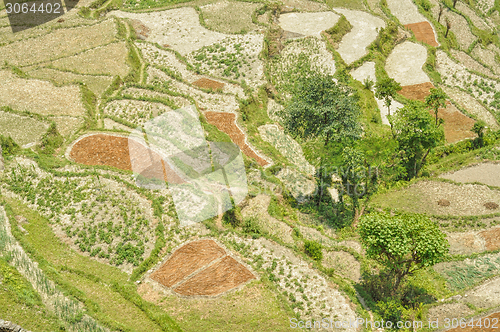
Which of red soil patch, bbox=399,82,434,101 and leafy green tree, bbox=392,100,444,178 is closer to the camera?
leafy green tree, bbox=392,100,444,178

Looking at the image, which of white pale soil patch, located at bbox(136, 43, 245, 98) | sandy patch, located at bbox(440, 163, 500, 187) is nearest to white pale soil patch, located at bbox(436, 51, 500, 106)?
sandy patch, located at bbox(440, 163, 500, 187)

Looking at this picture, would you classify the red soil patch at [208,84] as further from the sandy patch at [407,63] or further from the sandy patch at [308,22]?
the sandy patch at [407,63]

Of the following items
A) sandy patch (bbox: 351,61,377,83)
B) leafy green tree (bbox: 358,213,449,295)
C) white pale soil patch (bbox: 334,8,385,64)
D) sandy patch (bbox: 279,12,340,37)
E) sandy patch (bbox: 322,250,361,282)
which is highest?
leafy green tree (bbox: 358,213,449,295)

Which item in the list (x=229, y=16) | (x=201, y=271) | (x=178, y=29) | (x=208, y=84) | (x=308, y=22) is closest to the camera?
(x=201, y=271)

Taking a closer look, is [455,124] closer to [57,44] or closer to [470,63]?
[470,63]

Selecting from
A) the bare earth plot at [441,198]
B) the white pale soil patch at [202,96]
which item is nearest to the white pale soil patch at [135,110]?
the white pale soil patch at [202,96]

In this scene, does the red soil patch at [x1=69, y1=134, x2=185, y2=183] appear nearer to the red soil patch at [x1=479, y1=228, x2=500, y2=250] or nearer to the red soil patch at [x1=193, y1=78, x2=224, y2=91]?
the red soil patch at [x1=193, y1=78, x2=224, y2=91]

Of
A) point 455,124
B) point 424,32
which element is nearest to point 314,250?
point 455,124

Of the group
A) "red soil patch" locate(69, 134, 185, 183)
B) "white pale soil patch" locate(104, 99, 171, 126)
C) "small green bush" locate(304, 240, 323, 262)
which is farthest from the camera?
"white pale soil patch" locate(104, 99, 171, 126)
